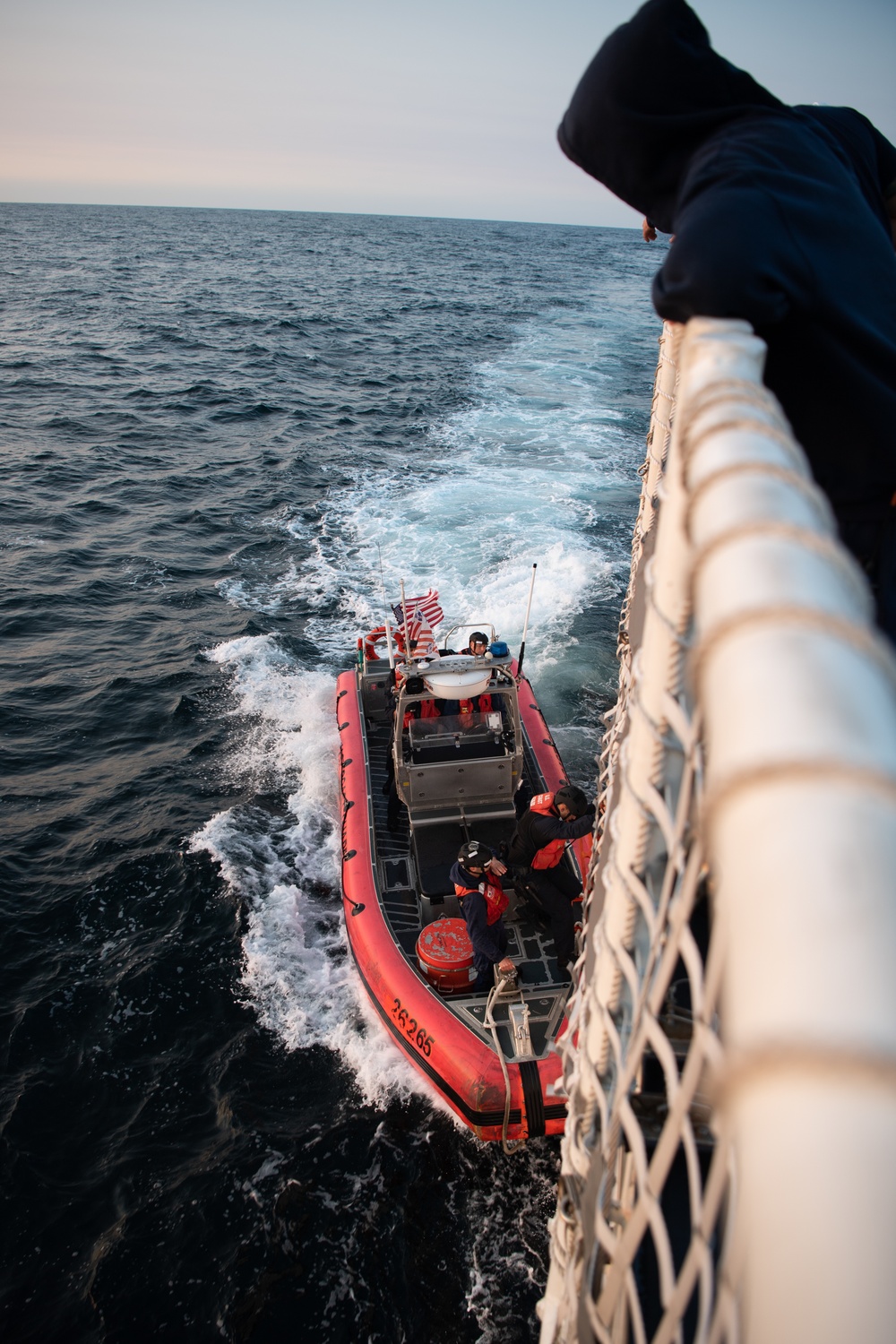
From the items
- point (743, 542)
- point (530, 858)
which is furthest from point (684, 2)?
point (530, 858)

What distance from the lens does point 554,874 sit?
23.3 feet

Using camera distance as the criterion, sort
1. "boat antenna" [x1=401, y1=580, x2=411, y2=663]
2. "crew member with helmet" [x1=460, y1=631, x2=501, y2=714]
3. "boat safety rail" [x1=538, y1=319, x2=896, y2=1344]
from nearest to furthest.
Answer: "boat safety rail" [x1=538, y1=319, x2=896, y2=1344] → "boat antenna" [x1=401, y1=580, x2=411, y2=663] → "crew member with helmet" [x1=460, y1=631, x2=501, y2=714]

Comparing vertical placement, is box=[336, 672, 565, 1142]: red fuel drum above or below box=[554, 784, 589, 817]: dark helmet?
below

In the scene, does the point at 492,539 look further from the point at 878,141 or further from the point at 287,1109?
the point at 878,141

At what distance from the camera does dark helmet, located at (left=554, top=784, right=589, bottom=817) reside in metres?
6.62

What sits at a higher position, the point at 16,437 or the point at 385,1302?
the point at 16,437

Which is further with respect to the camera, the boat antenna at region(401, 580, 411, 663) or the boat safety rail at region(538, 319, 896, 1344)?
the boat antenna at region(401, 580, 411, 663)

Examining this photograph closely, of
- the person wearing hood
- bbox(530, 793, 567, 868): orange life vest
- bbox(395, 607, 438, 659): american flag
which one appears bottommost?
bbox(530, 793, 567, 868): orange life vest

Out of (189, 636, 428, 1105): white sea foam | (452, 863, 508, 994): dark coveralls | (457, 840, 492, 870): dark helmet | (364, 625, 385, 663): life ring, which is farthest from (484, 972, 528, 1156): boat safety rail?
(364, 625, 385, 663): life ring

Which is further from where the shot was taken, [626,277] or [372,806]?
[626,277]

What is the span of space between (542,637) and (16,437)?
1980cm

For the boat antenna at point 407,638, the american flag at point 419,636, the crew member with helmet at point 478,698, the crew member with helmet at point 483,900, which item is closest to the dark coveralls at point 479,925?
the crew member with helmet at point 483,900

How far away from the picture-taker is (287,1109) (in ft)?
23.7

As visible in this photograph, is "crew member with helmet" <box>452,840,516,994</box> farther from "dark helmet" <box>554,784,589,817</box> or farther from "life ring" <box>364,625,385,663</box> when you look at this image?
"life ring" <box>364,625,385,663</box>
